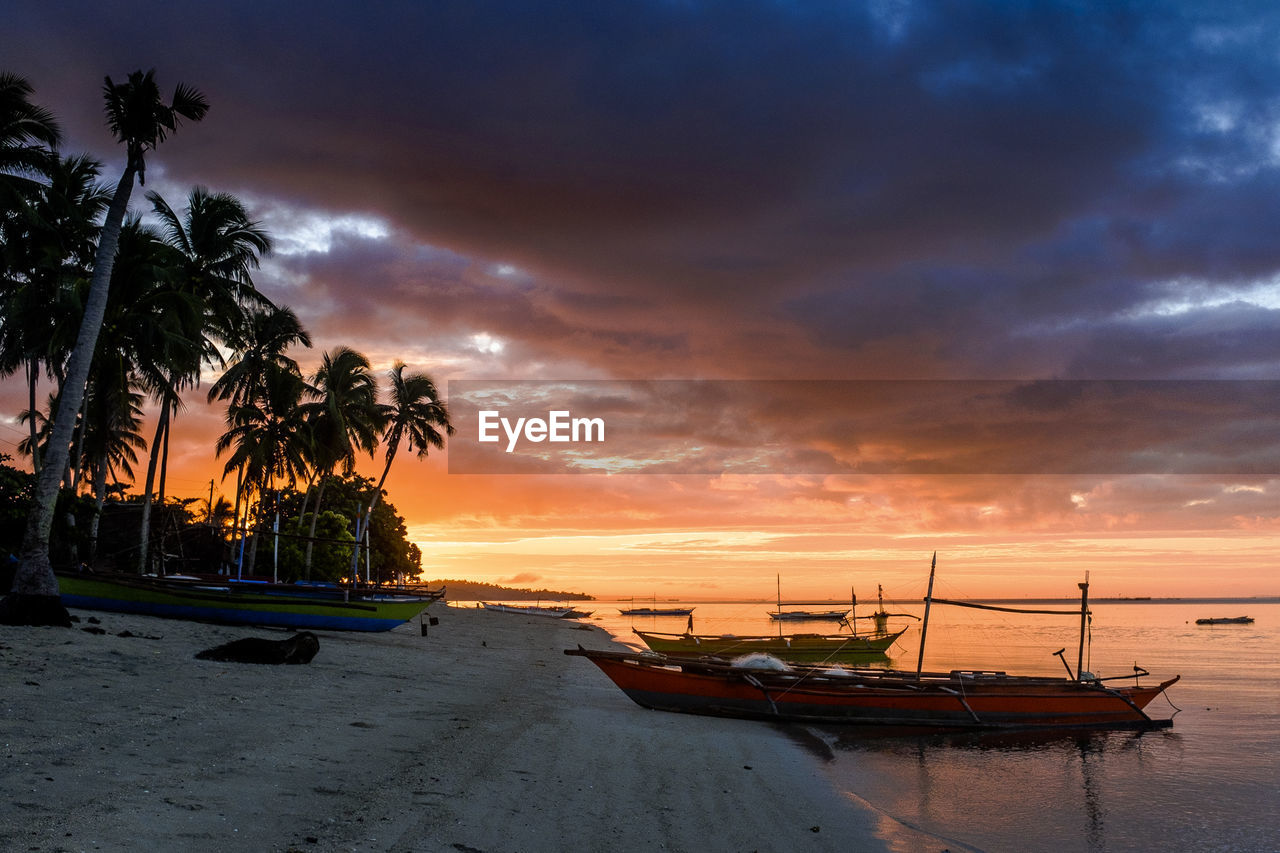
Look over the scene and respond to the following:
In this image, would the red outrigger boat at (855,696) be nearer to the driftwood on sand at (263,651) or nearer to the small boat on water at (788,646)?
the driftwood on sand at (263,651)

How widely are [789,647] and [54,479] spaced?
3020 cm

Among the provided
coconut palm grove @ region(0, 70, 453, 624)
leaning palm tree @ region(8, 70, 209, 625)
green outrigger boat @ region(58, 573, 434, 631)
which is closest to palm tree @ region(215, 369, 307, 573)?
coconut palm grove @ region(0, 70, 453, 624)

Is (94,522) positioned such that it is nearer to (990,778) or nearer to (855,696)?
(855,696)

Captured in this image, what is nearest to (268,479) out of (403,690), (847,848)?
(403,690)

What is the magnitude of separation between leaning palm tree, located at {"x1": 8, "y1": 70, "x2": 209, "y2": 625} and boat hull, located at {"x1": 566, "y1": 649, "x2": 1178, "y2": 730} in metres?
10.5

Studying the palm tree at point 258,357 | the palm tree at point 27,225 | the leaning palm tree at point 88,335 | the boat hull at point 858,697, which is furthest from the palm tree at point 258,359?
the boat hull at point 858,697

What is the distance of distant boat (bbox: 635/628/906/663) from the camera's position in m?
37.0

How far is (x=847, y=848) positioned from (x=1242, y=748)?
1580 cm

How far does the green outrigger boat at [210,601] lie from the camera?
70.8 feet

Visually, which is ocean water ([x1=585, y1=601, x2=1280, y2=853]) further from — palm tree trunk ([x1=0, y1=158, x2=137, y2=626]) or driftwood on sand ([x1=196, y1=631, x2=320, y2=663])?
palm tree trunk ([x1=0, y1=158, x2=137, y2=626])

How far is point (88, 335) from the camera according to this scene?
16219mm

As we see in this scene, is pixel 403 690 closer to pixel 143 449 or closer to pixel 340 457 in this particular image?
pixel 340 457

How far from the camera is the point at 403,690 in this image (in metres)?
14.6

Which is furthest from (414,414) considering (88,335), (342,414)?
(88,335)
